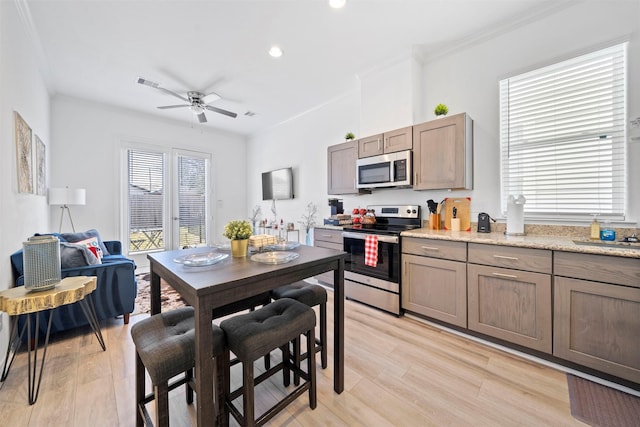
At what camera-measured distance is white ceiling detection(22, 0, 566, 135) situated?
7.16 feet

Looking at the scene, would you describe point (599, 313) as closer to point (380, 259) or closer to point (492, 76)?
point (380, 259)

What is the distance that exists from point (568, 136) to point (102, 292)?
14.6ft

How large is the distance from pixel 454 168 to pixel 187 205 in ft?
16.1

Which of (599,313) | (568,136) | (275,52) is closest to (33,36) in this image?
(275,52)

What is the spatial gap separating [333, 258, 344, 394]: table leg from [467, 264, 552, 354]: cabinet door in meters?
1.27

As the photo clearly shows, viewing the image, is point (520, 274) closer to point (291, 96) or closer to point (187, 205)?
point (291, 96)

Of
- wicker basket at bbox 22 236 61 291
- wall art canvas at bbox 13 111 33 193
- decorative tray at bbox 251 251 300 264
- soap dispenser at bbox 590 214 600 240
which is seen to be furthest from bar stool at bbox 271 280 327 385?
wall art canvas at bbox 13 111 33 193

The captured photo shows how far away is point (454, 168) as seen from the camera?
98.3 inches

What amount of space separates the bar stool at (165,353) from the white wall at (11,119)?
57.9 inches

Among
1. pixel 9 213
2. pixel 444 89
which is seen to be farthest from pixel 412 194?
pixel 9 213

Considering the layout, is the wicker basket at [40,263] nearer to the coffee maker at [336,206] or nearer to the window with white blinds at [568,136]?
the coffee maker at [336,206]

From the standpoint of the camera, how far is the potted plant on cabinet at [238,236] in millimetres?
1510

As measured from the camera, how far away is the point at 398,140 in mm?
2887

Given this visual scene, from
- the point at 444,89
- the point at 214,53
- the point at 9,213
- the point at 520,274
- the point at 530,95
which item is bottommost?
the point at 520,274
